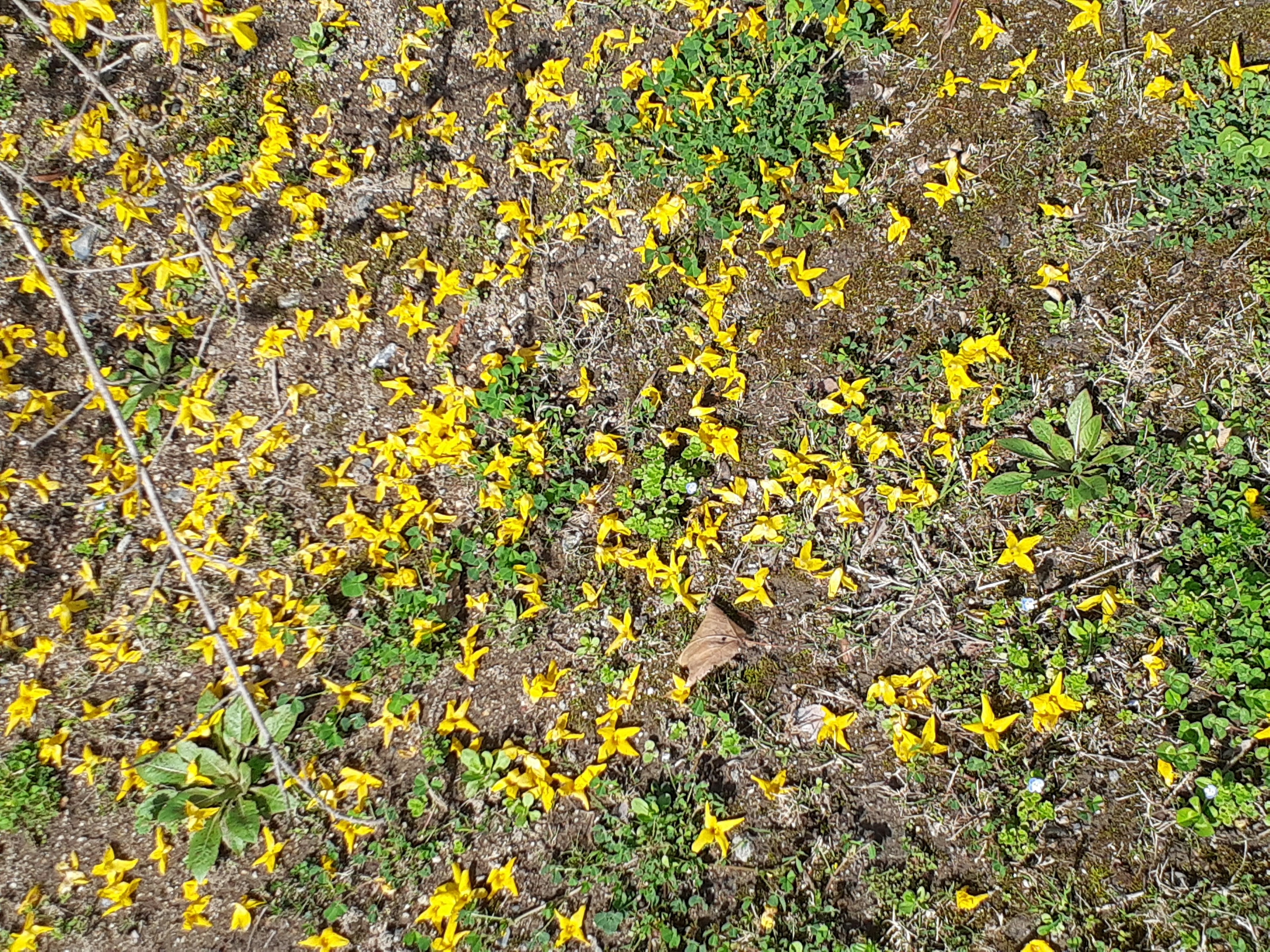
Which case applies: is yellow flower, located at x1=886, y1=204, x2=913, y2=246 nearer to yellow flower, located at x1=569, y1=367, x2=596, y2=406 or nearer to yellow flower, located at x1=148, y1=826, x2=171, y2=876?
yellow flower, located at x1=569, y1=367, x2=596, y2=406

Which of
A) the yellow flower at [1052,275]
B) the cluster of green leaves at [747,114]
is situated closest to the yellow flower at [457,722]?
the cluster of green leaves at [747,114]

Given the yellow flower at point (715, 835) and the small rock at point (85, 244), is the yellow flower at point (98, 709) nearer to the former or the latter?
the small rock at point (85, 244)

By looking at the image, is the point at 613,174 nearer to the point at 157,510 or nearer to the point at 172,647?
the point at 157,510

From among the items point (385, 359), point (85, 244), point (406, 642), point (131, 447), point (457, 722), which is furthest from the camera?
point (85, 244)

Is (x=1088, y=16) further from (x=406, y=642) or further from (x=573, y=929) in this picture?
(x=573, y=929)

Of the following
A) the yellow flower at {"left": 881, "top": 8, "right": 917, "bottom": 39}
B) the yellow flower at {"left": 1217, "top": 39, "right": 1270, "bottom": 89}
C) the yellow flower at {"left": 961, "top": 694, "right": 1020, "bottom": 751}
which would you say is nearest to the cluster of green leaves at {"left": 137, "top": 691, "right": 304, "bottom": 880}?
the yellow flower at {"left": 961, "top": 694, "right": 1020, "bottom": 751}

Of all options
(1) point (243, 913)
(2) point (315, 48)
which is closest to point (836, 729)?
(1) point (243, 913)
